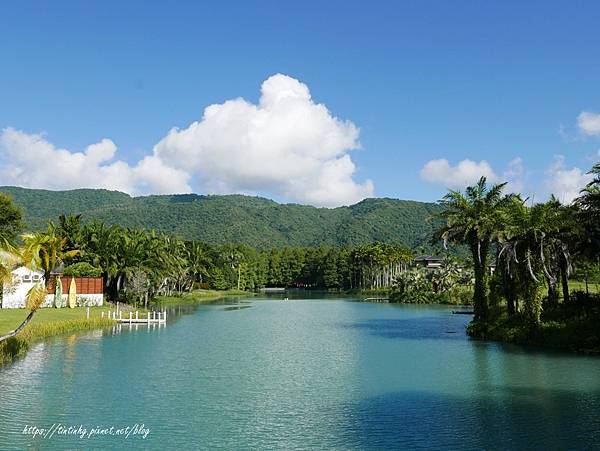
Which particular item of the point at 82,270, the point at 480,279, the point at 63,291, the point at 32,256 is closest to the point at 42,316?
the point at 63,291

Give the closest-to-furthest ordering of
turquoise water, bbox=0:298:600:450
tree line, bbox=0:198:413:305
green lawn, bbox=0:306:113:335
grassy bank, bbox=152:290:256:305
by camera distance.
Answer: turquoise water, bbox=0:298:600:450 → green lawn, bbox=0:306:113:335 → tree line, bbox=0:198:413:305 → grassy bank, bbox=152:290:256:305

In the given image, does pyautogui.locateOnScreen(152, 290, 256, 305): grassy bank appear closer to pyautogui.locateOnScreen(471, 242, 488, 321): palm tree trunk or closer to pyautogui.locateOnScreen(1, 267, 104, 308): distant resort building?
pyautogui.locateOnScreen(1, 267, 104, 308): distant resort building

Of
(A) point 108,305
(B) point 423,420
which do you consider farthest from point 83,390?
(A) point 108,305

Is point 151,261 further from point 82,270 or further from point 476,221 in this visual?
point 476,221

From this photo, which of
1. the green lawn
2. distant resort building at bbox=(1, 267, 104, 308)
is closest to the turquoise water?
the green lawn

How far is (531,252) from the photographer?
44.1 meters

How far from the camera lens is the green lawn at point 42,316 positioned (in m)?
46.1

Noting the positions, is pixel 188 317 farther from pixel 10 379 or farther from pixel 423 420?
pixel 423 420

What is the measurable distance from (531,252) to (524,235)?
59.8 inches

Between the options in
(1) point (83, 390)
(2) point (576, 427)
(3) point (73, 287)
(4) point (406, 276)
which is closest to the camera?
(2) point (576, 427)

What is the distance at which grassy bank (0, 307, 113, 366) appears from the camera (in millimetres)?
36878

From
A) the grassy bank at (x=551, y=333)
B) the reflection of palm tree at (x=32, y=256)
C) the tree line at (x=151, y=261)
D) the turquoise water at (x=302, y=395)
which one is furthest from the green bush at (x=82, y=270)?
the grassy bank at (x=551, y=333)

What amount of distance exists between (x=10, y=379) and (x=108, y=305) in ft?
165

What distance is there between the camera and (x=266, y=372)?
3512 cm
